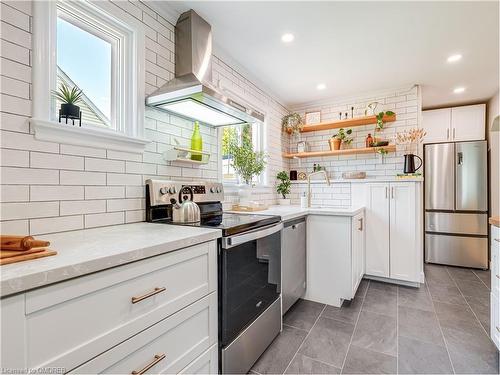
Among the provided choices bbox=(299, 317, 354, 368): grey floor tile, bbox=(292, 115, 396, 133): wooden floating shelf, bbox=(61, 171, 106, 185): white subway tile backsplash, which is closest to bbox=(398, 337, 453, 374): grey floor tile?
bbox=(299, 317, 354, 368): grey floor tile

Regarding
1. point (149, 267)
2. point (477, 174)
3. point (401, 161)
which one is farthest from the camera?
point (477, 174)

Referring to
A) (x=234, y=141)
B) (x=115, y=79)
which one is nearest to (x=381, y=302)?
(x=234, y=141)

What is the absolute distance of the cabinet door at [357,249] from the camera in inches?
93.9

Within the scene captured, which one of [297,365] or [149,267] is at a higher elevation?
[149,267]

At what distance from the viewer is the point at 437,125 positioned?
392 cm

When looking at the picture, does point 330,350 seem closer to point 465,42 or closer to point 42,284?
point 42,284

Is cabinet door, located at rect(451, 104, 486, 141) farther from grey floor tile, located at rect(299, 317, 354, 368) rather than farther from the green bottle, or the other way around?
the green bottle

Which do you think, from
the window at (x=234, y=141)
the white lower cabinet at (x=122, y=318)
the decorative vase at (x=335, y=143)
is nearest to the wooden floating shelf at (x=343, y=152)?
the decorative vase at (x=335, y=143)

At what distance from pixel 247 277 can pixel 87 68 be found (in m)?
1.58

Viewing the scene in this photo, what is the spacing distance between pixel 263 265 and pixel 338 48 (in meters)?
2.10

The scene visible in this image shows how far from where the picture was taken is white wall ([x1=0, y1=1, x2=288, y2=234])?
3.58 feet

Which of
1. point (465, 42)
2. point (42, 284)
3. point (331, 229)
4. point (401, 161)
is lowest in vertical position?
point (331, 229)

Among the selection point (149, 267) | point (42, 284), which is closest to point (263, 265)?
point (149, 267)

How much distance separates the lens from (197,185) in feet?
6.49
